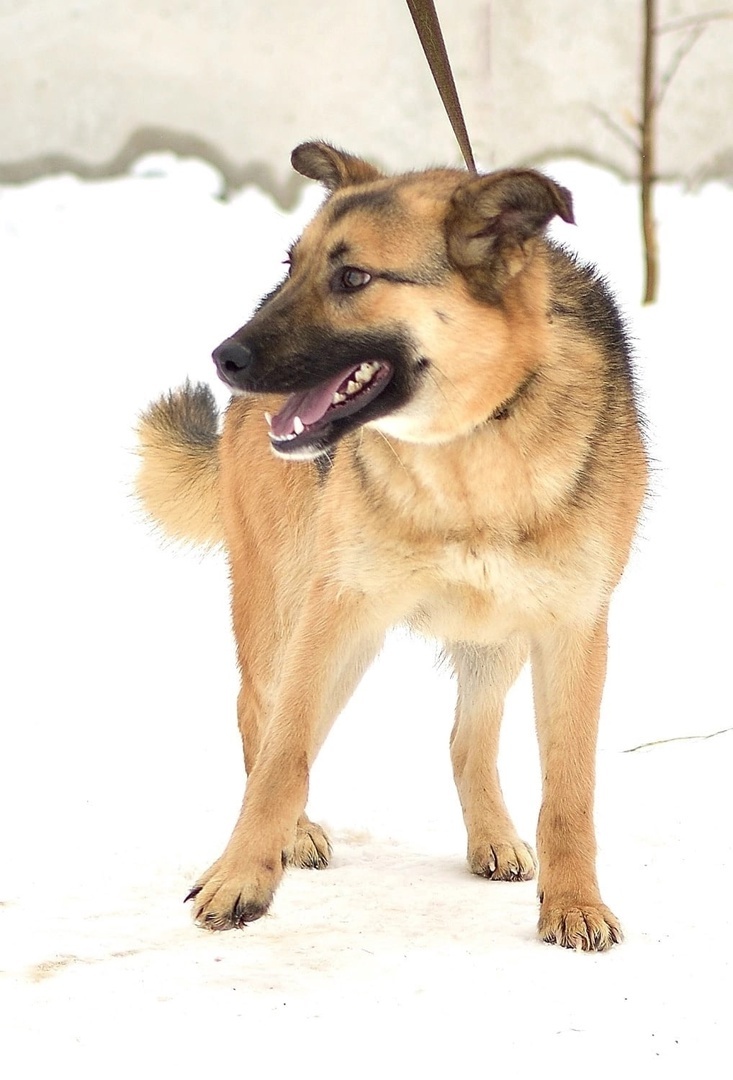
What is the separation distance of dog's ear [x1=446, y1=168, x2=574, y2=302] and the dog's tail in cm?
166

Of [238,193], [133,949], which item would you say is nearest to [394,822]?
[133,949]

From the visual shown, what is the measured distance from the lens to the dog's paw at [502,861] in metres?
3.53

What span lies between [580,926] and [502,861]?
2.19ft

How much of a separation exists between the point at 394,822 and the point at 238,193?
6.70 metres

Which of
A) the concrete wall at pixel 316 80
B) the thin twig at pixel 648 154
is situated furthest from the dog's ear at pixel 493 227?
the concrete wall at pixel 316 80

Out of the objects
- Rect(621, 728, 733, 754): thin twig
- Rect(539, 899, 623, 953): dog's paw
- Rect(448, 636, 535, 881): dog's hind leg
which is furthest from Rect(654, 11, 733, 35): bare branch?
Rect(539, 899, 623, 953): dog's paw

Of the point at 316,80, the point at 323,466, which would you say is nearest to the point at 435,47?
the point at 323,466

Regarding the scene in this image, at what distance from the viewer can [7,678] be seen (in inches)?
208

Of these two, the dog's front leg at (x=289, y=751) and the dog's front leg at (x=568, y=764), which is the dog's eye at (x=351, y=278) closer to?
the dog's front leg at (x=289, y=751)

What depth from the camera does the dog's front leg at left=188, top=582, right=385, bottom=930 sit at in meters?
2.79

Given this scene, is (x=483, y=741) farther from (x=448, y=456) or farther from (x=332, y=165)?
(x=332, y=165)

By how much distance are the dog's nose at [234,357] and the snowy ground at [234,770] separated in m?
1.16

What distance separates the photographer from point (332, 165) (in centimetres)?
332

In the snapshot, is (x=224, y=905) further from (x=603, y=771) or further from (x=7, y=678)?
(x=7, y=678)
